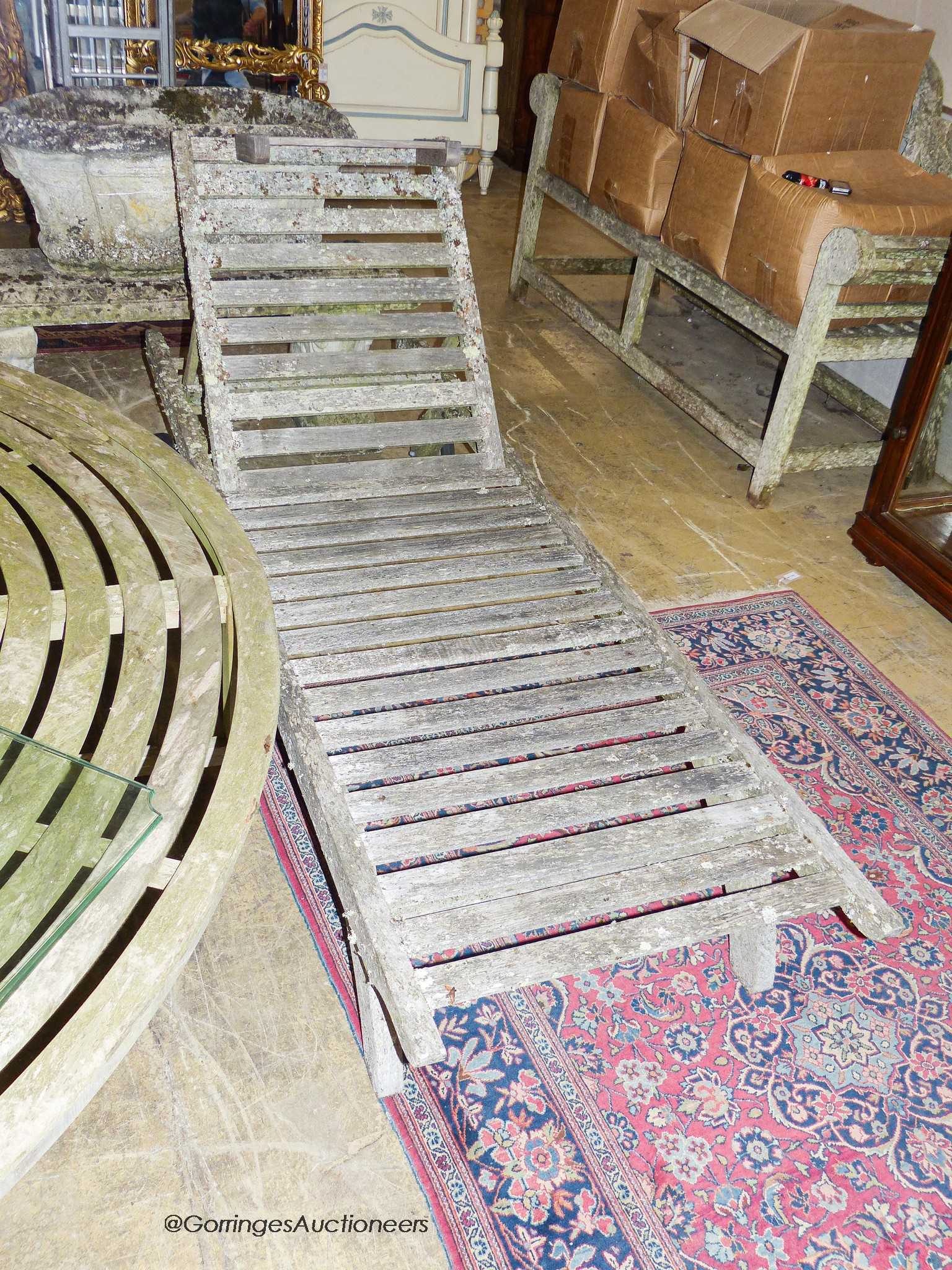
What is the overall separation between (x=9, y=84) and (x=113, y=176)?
97.0 inches

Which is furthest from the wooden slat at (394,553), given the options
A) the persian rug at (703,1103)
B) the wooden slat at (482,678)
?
the persian rug at (703,1103)

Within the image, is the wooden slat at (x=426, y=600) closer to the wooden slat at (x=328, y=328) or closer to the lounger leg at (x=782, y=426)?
the wooden slat at (x=328, y=328)

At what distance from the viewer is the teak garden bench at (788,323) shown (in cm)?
274

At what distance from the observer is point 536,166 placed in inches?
169

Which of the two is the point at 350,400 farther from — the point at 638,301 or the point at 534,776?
the point at 638,301

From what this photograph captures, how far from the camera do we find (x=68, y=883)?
0.89 metres

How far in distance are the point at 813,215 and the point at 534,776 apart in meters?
2.01

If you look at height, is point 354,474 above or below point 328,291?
below

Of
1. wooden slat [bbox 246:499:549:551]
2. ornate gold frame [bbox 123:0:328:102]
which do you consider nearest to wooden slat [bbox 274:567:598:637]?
wooden slat [bbox 246:499:549:551]

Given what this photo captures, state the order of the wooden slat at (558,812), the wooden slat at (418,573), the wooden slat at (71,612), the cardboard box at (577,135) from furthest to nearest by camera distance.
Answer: the cardboard box at (577,135) → the wooden slat at (418,573) → the wooden slat at (558,812) → the wooden slat at (71,612)

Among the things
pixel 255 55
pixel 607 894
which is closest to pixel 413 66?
pixel 255 55

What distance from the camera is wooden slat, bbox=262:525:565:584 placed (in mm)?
2105

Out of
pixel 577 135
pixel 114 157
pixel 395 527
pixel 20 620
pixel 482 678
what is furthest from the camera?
pixel 577 135

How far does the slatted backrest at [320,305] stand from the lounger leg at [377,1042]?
50.0 inches
